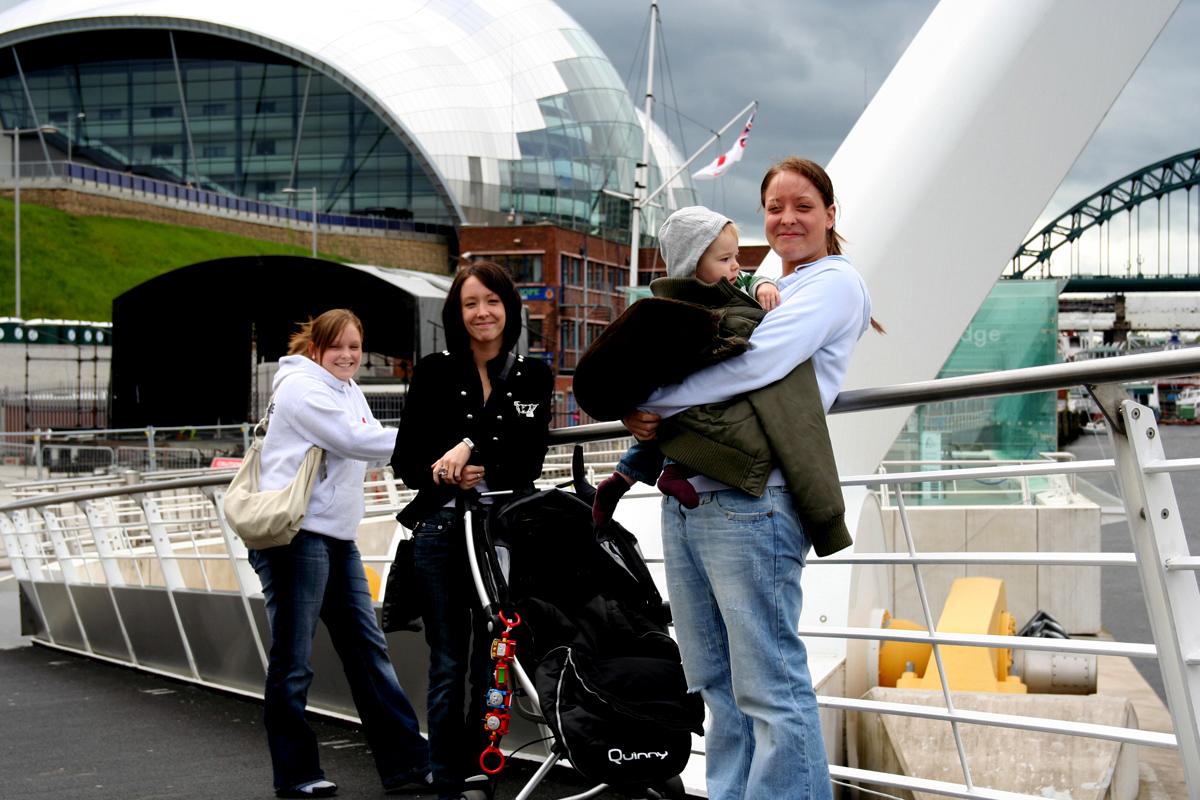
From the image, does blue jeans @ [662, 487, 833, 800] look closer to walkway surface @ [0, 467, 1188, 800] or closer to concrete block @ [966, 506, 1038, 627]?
walkway surface @ [0, 467, 1188, 800]

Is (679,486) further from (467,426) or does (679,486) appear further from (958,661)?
(958,661)

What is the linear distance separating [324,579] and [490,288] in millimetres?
1343

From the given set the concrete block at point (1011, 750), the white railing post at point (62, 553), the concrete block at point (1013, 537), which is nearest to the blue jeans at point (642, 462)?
the concrete block at point (1011, 750)

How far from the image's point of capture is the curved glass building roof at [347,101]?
66.4 metres

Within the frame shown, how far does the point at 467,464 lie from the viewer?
10.9 feet

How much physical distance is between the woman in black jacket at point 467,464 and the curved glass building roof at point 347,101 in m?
61.1

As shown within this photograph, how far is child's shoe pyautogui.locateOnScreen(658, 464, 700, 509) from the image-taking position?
236cm

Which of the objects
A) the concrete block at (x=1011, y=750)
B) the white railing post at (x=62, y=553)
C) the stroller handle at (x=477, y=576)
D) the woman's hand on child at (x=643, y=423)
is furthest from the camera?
the white railing post at (x=62, y=553)

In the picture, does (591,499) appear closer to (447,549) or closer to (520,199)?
(447,549)

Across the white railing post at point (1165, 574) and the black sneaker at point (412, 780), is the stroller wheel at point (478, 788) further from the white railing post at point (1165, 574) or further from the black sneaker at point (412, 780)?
the white railing post at point (1165, 574)

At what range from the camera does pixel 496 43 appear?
7062cm

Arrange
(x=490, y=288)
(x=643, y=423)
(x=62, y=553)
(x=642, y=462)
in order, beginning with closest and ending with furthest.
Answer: (x=643, y=423), (x=642, y=462), (x=490, y=288), (x=62, y=553)

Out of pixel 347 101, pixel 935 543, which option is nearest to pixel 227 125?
pixel 347 101

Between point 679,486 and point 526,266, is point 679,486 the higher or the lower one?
the lower one
